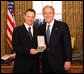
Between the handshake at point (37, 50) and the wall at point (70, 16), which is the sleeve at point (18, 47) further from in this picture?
the wall at point (70, 16)

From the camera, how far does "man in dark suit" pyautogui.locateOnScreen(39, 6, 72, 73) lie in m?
2.58

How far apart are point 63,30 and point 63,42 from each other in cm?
17

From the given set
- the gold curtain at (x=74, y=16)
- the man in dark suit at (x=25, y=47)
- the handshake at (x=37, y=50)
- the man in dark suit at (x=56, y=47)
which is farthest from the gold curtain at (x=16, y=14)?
the handshake at (x=37, y=50)

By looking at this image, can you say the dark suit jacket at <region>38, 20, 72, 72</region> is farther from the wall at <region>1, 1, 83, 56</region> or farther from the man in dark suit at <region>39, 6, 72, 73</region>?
the wall at <region>1, 1, 83, 56</region>

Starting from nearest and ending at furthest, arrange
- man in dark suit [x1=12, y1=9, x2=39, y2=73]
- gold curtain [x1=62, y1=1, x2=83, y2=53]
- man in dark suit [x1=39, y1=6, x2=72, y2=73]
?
1. man in dark suit [x1=39, y1=6, x2=72, y2=73]
2. man in dark suit [x1=12, y1=9, x2=39, y2=73]
3. gold curtain [x1=62, y1=1, x2=83, y2=53]

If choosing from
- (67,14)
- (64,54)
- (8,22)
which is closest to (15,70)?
(64,54)

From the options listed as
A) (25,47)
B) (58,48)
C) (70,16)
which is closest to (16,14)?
(70,16)

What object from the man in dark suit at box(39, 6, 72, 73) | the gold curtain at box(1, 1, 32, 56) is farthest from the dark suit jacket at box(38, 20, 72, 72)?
the gold curtain at box(1, 1, 32, 56)

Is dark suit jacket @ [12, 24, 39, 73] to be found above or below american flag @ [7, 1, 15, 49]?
below

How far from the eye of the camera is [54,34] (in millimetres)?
2625

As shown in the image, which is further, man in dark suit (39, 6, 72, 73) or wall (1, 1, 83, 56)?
wall (1, 1, 83, 56)

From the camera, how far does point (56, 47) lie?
2.61 metres

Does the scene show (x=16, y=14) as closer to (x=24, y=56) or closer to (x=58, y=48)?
(x=24, y=56)

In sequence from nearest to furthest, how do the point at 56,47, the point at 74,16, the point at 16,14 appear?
the point at 56,47, the point at 74,16, the point at 16,14
